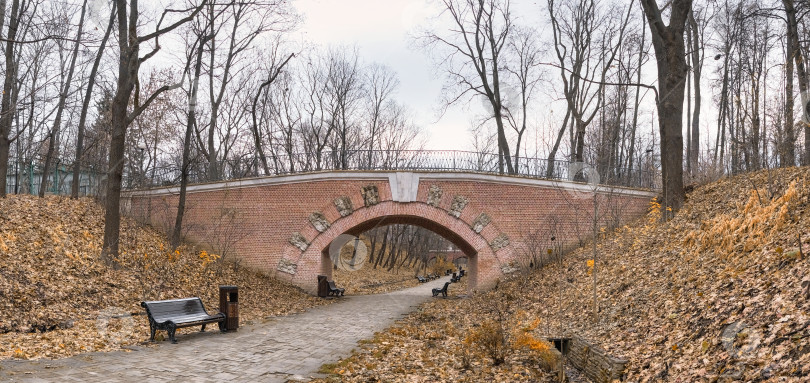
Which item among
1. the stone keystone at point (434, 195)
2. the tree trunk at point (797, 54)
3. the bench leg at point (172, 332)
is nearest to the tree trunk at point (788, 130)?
the tree trunk at point (797, 54)

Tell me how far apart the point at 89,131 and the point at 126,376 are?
26931mm

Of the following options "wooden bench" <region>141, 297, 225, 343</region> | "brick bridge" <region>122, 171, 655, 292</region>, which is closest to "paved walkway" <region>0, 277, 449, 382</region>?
"wooden bench" <region>141, 297, 225, 343</region>

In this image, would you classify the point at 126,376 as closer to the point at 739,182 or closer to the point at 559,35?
the point at 739,182

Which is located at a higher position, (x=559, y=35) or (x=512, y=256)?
(x=559, y=35)

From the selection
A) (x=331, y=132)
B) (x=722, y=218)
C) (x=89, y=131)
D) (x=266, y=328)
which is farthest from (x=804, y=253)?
(x=89, y=131)

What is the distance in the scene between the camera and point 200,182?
59.3 feet

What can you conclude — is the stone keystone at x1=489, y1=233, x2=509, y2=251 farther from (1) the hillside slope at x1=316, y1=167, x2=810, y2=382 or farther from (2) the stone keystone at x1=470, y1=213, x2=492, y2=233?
(1) the hillside slope at x1=316, y1=167, x2=810, y2=382

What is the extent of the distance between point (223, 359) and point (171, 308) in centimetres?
227

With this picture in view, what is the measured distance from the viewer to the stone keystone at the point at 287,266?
56.9ft

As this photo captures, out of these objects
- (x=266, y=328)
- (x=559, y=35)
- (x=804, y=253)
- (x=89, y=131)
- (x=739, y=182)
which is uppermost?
(x=559, y=35)

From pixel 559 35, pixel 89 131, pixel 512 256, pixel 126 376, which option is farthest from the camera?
pixel 89 131

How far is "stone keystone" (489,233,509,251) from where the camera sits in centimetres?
1708

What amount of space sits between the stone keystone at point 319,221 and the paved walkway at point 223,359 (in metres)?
6.28

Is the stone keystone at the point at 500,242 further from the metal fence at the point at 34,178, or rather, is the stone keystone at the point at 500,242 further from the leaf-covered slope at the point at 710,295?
the metal fence at the point at 34,178
